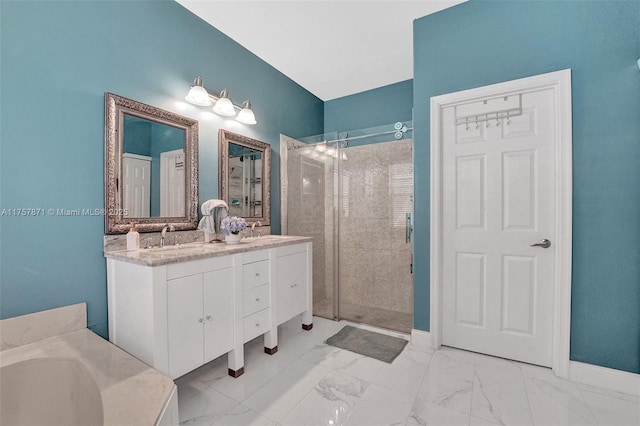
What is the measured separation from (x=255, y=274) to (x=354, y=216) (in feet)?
4.63

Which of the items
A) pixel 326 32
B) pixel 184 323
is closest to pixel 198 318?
pixel 184 323

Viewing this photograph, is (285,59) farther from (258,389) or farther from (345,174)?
(258,389)

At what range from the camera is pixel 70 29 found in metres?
1.56

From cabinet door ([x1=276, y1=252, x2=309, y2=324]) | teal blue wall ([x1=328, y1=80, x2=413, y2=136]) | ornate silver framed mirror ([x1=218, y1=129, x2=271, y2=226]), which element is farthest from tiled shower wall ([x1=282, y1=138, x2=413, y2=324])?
teal blue wall ([x1=328, y1=80, x2=413, y2=136])

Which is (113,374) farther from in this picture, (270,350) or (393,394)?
(393,394)

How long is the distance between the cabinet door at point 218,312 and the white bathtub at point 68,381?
49 centimetres

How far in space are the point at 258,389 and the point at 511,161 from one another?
2.35 metres

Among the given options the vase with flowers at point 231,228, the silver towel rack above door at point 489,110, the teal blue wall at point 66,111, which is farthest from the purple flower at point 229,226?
the silver towel rack above door at point 489,110

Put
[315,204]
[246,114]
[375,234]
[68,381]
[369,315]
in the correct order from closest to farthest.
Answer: [68,381], [246,114], [369,315], [375,234], [315,204]

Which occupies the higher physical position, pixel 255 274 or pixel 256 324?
pixel 255 274

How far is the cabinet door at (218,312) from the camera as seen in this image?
1.73 metres

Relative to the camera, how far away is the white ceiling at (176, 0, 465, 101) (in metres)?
2.16

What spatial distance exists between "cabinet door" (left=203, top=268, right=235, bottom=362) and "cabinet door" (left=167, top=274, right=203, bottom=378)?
5 cm

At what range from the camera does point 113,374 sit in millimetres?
1160
